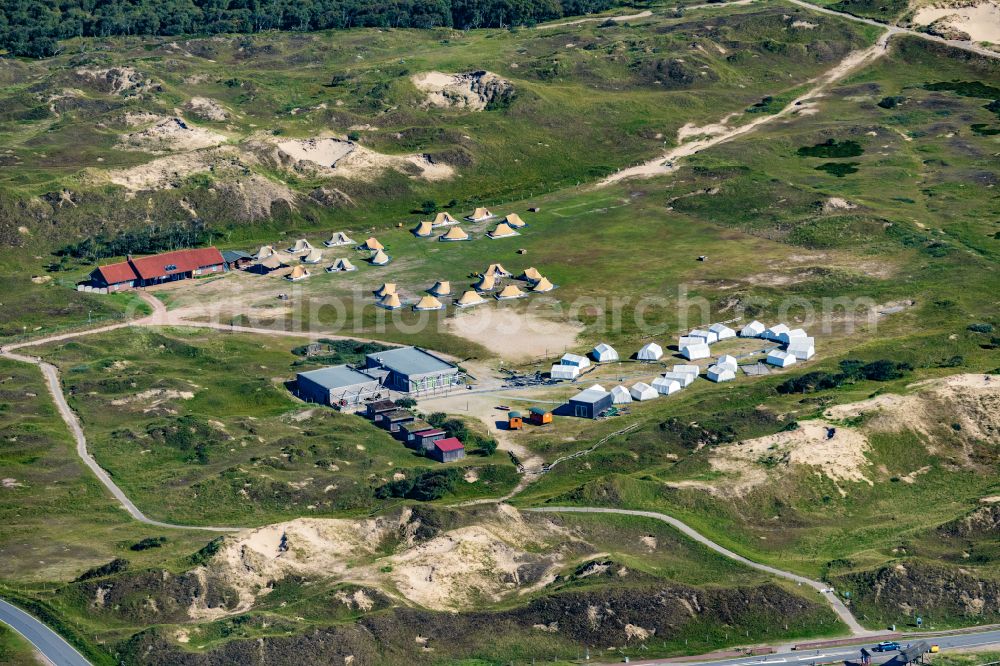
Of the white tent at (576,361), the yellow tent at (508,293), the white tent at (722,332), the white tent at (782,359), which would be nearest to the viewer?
the white tent at (782,359)

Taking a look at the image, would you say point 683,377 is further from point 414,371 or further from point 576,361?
point 414,371

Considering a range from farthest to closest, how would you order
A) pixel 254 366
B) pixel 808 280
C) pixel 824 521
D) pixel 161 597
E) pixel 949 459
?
pixel 808 280 → pixel 254 366 → pixel 949 459 → pixel 824 521 → pixel 161 597

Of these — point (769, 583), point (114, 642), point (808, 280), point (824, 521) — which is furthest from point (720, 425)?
point (114, 642)

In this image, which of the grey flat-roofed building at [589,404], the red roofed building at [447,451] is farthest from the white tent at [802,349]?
the red roofed building at [447,451]

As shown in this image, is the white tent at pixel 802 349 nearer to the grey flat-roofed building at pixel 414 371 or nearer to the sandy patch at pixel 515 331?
the sandy patch at pixel 515 331

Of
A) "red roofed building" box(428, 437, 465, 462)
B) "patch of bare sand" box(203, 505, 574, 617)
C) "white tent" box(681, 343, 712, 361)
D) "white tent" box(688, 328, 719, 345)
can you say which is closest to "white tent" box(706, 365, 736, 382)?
"white tent" box(681, 343, 712, 361)

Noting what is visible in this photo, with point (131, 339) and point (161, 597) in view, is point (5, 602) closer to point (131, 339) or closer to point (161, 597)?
point (161, 597)
